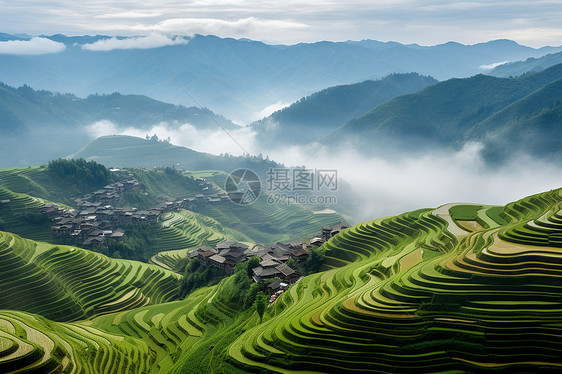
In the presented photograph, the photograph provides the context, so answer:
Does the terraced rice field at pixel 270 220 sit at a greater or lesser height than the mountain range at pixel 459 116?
lesser

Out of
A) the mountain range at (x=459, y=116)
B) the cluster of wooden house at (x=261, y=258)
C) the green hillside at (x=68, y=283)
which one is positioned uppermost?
the mountain range at (x=459, y=116)

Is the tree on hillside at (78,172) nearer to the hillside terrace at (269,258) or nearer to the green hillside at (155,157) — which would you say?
the hillside terrace at (269,258)

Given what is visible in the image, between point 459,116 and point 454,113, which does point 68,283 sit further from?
point 454,113

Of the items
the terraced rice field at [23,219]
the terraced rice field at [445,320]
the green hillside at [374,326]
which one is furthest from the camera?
the terraced rice field at [23,219]

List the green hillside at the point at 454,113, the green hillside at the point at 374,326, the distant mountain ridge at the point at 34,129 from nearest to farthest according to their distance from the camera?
the green hillside at the point at 374,326 → the green hillside at the point at 454,113 → the distant mountain ridge at the point at 34,129

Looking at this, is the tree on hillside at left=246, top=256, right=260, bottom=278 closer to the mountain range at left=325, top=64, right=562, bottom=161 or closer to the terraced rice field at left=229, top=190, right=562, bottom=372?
the terraced rice field at left=229, top=190, right=562, bottom=372

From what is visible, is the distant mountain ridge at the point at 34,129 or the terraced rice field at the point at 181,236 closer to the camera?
the terraced rice field at the point at 181,236

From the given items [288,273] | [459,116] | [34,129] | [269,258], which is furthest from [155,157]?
[459,116]

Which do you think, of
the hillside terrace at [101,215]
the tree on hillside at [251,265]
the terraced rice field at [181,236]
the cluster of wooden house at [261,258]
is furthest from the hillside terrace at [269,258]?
the hillside terrace at [101,215]
